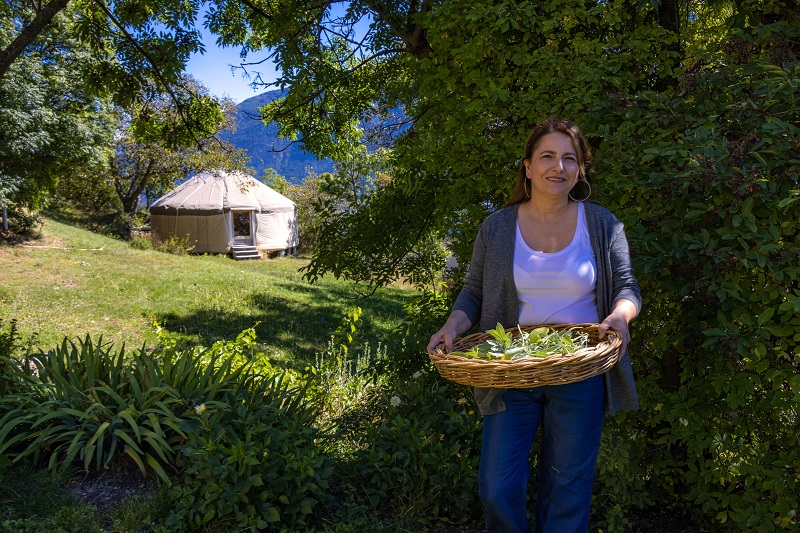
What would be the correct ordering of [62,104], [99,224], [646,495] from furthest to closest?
[99,224]
[62,104]
[646,495]

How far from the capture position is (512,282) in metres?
2.32

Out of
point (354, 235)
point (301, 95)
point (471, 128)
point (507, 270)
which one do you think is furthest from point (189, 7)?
point (507, 270)

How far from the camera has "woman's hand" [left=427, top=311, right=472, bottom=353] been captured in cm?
224

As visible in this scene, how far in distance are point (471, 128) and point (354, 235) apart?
233 centimetres

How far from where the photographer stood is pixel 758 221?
7.95 ft

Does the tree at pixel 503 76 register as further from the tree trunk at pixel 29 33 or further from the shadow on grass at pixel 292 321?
the shadow on grass at pixel 292 321

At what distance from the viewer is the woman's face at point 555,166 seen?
7.41 ft

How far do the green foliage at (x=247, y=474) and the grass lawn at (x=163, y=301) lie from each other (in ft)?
14.2

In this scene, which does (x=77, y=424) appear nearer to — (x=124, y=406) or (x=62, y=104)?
(x=124, y=406)

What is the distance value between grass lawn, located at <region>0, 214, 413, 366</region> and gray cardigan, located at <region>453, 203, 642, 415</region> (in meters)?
5.28

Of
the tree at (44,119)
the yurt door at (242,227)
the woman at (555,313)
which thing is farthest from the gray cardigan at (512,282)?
the yurt door at (242,227)

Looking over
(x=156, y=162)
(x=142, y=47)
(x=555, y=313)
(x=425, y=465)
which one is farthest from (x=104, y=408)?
(x=156, y=162)

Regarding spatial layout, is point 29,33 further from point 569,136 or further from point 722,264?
point 722,264

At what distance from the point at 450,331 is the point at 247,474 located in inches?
45.7
